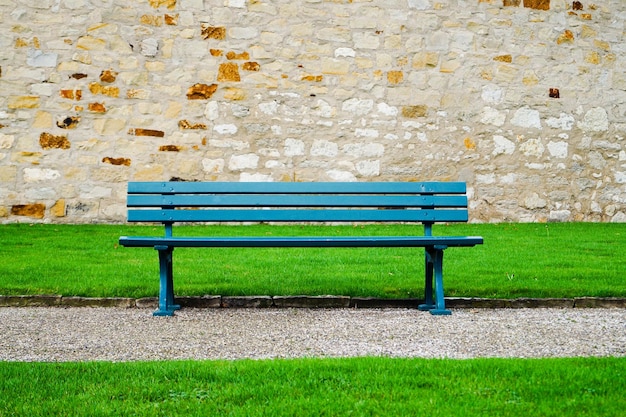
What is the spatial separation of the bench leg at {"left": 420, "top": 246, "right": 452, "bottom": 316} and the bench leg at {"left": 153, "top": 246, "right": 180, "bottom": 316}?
1746 millimetres

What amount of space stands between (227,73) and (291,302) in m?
5.09

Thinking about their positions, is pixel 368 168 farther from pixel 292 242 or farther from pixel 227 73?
pixel 292 242

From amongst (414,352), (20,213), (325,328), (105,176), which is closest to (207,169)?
(105,176)

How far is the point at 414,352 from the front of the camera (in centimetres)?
388

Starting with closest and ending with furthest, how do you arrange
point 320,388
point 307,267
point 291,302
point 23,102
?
1. point 320,388
2. point 291,302
3. point 307,267
4. point 23,102

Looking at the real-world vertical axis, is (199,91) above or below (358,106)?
above

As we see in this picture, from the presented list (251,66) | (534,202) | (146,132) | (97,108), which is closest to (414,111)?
(534,202)

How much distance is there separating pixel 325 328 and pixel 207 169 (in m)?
5.41

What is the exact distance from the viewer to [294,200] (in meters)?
5.49

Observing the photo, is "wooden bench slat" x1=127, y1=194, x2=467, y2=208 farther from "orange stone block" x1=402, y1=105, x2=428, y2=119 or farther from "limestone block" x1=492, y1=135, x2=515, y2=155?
"limestone block" x1=492, y1=135, x2=515, y2=155

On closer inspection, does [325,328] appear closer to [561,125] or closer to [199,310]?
[199,310]

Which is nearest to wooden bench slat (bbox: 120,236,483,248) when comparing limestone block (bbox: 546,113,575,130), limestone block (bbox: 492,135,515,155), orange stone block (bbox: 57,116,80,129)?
orange stone block (bbox: 57,116,80,129)

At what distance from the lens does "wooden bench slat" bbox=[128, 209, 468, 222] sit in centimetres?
531

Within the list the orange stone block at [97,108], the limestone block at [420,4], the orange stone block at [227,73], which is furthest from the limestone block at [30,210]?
the limestone block at [420,4]
